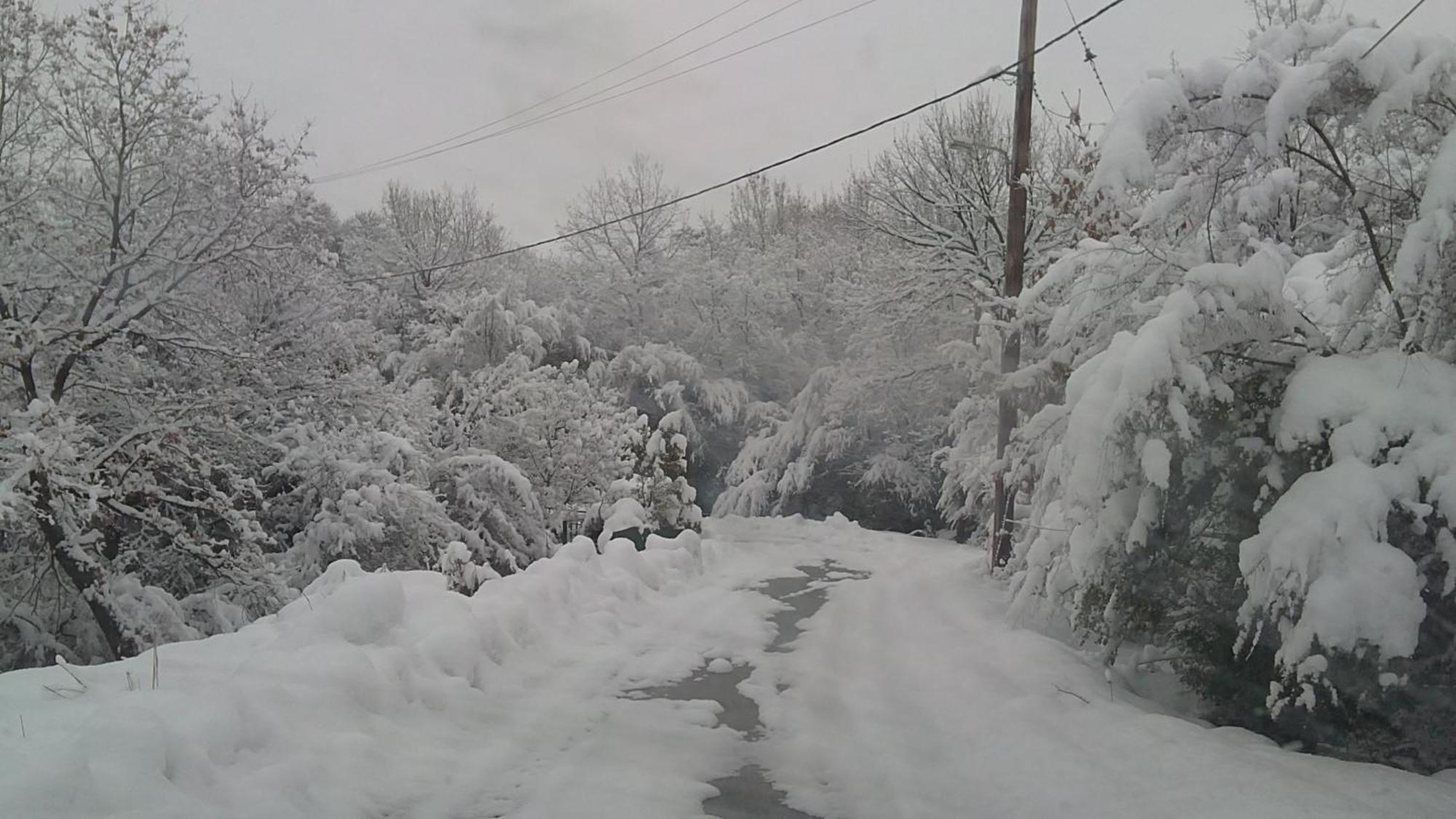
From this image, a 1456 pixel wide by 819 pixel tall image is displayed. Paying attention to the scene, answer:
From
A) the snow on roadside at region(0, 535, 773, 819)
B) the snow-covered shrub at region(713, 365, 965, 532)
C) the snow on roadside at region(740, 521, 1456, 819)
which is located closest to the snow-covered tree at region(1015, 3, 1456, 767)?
the snow on roadside at region(740, 521, 1456, 819)

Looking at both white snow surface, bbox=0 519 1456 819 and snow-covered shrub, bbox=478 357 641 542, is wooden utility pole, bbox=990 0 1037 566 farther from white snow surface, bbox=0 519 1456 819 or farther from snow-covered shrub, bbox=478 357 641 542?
snow-covered shrub, bbox=478 357 641 542

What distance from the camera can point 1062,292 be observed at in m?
7.21

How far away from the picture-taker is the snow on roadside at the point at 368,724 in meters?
3.10

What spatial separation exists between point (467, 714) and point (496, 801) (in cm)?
114

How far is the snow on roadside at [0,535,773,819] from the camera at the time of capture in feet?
10.2

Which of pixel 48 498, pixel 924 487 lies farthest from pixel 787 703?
pixel 924 487

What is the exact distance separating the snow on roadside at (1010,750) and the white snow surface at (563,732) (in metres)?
0.02

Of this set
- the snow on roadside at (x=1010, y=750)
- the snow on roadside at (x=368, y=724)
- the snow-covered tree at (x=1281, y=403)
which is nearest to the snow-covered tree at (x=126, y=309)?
the snow on roadside at (x=368, y=724)

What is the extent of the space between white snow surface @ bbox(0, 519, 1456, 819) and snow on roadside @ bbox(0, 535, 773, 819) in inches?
0.5

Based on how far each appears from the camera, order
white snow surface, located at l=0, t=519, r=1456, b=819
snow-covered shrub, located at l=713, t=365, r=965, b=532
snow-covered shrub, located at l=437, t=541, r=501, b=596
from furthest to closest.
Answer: snow-covered shrub, located at l=713, t=365, r=965, b=532 < snow-covered shrub, located at l=437, t=541, r=501, b=596 < white snow surface, located at l=0, t=519, r=1456, b=819

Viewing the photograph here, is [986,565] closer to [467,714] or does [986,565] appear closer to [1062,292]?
[1062,292]

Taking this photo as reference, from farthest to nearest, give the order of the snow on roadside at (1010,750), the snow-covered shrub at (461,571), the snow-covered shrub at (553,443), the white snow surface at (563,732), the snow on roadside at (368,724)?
the snow-covered shrub at (553,443)
the snow-covered shrub at (461,571)
the snow on roadside at (1010,750)
the white snow surface at (563,732)
the snow on roadside at (368,724)

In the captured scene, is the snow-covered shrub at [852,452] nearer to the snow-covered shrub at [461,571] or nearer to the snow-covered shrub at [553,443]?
the snow-covered shrub at [553,443]

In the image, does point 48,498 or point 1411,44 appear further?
point 48,498
